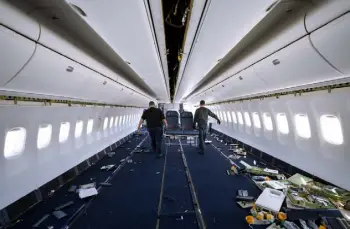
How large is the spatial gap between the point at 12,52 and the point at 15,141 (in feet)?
10.8

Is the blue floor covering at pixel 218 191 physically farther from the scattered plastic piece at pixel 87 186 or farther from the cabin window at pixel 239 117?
the cabin window at pixel 239 117

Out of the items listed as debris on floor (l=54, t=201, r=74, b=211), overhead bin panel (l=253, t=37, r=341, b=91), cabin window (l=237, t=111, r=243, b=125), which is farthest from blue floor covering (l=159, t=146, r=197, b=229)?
cabin window (l=237, t=111, r=243, b=125)

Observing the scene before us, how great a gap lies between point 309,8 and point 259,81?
120 inches

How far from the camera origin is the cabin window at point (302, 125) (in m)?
6.10

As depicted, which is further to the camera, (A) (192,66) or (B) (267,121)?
(B) (267,121)

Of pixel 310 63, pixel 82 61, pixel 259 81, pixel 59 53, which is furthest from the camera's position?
pixel 259 81

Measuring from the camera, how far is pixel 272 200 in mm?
4441

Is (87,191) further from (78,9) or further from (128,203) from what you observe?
(78,9)

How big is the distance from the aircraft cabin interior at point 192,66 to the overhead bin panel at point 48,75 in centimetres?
3

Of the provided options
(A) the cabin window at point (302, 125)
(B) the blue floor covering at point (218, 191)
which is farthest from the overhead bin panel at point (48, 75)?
(A) the cabin window at point (302, 125)

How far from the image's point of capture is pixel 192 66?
5.91 metres

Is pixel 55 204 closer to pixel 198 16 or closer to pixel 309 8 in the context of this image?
pixel 198 16

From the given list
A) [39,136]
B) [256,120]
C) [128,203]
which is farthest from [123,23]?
[256,120]

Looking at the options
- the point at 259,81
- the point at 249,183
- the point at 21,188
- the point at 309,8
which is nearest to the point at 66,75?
the point at 21,188
